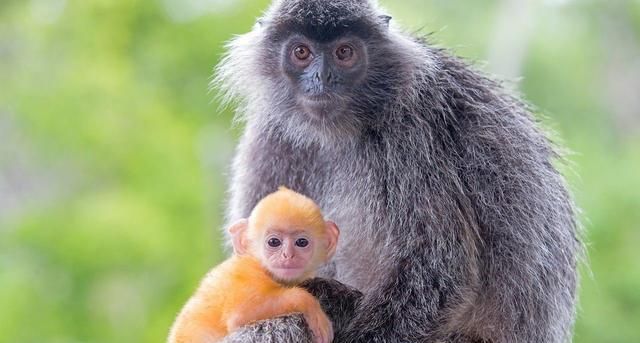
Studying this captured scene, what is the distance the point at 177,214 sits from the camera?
13.0 m

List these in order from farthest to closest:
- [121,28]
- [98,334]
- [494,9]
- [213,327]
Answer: [494,9]
[121,28]
[98,334]
[213,327]

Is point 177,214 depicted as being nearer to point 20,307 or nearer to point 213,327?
point 20,307

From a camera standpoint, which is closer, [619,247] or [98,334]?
[98,334]

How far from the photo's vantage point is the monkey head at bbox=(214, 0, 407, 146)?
6137 mm

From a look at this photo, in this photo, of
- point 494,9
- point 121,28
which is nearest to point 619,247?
point 494,9

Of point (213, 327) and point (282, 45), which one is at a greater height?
point (282, 45)

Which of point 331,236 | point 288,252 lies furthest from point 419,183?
point 288,252

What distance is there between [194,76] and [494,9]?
7425 mm

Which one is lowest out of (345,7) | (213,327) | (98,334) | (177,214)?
(98,334)

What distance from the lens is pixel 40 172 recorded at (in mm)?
13297

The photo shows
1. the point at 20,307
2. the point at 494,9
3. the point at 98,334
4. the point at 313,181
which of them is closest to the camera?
the point at 313,181

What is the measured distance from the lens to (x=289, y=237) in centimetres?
551

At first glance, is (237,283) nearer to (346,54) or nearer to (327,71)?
(327,71)

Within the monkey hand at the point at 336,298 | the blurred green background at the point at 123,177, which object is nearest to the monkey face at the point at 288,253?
the monkey hand at the point at 336,298
